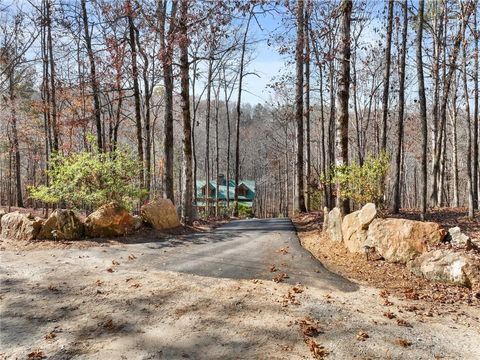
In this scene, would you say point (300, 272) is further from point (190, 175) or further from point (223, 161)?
point (223, 161)

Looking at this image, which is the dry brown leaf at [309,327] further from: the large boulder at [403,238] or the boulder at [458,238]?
the boulder at [458,238]

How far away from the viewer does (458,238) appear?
663 centimetres

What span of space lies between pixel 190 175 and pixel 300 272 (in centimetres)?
670

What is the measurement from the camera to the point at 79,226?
30.8 feet

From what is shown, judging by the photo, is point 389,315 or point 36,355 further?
point 389,315

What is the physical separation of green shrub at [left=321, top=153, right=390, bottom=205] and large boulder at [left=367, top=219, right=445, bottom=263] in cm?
182

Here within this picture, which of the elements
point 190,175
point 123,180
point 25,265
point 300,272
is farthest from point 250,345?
point 190,175

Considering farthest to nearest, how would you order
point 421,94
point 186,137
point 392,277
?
point 421,94
point 186,137
point 392,277

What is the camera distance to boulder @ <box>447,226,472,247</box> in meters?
6.49

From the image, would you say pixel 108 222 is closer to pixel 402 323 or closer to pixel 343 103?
pixel 343 103

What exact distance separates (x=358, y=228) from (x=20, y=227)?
8.29 m

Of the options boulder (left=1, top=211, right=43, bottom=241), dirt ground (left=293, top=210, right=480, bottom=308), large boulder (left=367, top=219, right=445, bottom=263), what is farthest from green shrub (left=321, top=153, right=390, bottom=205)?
boulder (left=1, top=211, right=43, bottom=241)

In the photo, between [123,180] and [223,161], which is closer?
[123,180]

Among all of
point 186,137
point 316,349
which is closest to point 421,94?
point 186,137
